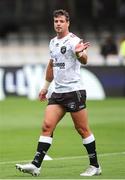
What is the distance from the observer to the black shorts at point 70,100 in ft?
37.8

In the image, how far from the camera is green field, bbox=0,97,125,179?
12023mm

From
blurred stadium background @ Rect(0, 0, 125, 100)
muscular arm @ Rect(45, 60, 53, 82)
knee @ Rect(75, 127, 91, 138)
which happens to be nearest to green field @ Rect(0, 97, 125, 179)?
knee @ Rect(75, 127, 91, 138)

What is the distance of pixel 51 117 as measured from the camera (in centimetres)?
1137

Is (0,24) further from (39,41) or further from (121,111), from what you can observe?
(121,111)

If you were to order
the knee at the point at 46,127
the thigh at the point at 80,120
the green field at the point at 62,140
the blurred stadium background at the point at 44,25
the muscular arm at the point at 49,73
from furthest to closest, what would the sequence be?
the blurred stadium background at the point at 44,25, the green field at the point at 62,140, the muscular arm at the point at 49,73, the thigh at the point at 80,120, the knee at the point at 46,127

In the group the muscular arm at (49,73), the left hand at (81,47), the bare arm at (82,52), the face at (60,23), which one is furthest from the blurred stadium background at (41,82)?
the face at (60,23)

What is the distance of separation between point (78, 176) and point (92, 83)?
59.1ft

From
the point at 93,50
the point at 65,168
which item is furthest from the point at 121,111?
the point at 93,50

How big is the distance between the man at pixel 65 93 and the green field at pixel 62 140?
1.27 ft

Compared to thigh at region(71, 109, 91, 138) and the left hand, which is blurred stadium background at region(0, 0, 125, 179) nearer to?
thigh at region(71, 109, 91, 138)

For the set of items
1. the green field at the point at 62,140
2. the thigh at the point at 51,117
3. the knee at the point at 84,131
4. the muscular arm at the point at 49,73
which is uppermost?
the muscular arm at the point at 49,73

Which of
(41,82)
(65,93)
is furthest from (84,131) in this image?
(41,82)

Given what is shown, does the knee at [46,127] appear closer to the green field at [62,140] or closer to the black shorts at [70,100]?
the black shorts at [70,100]

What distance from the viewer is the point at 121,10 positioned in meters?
44.5
